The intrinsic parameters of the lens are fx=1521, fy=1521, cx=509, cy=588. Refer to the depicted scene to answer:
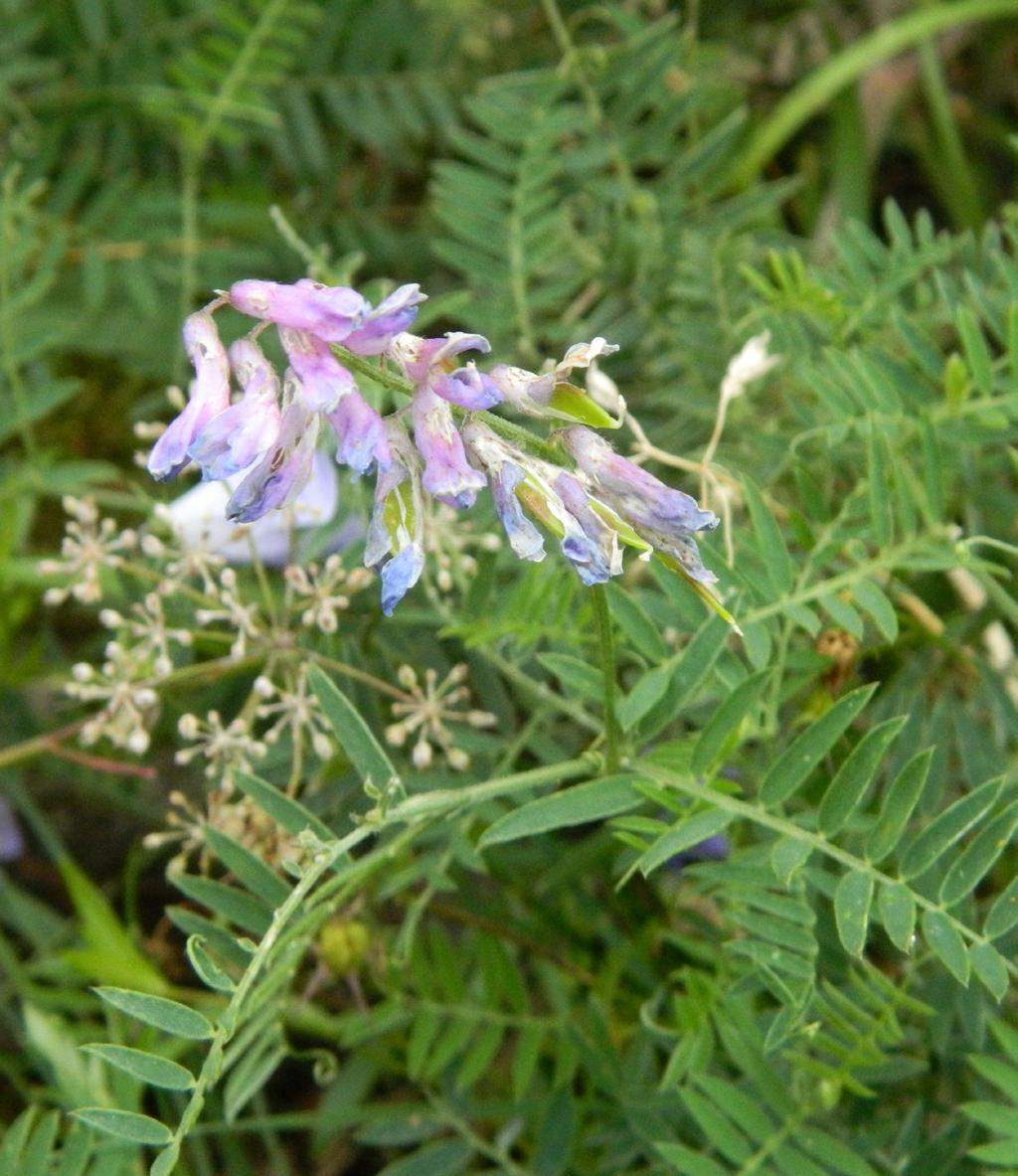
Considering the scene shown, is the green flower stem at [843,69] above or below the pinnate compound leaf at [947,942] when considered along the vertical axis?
above

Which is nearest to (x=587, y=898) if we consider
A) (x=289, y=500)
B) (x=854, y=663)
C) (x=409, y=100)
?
(x=854, y=663)

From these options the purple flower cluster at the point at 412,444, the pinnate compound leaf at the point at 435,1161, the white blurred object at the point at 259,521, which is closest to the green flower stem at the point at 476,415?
the purple flower cluster at the point at 412,444

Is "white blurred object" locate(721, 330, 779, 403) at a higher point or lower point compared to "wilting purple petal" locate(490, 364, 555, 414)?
lower

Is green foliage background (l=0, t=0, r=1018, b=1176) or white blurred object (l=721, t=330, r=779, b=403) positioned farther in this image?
white blurred object (l=721, t=330, r=779, b=403)

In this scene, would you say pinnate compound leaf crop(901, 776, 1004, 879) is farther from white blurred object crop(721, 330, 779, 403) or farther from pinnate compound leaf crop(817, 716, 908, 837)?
white blurred object crop(721, 330, 779, 403)

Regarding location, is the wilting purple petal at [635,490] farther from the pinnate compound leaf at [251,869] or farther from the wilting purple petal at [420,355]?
the pinnate compound leaf at [251,869]

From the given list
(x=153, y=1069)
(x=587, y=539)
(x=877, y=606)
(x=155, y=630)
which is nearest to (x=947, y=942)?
(x=877, y=606)

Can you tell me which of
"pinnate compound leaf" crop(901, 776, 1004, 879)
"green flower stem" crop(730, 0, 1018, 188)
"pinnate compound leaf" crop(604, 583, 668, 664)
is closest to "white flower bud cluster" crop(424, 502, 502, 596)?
"pinnate compound leaf" crop(604, 583, 668, 664)
